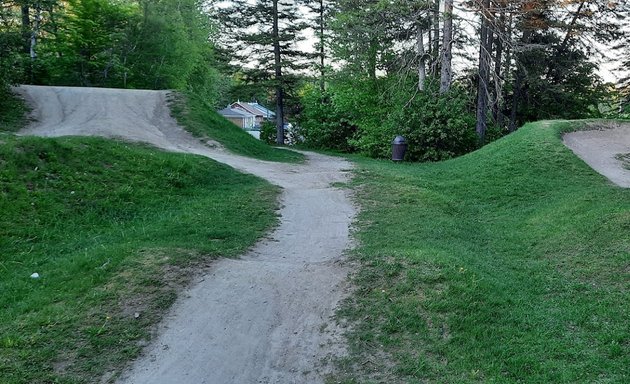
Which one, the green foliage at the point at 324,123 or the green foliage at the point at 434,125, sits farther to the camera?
the green foliage at the point at 324,123

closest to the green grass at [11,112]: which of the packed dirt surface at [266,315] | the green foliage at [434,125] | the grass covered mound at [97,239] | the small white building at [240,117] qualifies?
the grass covered mound at [97,239]

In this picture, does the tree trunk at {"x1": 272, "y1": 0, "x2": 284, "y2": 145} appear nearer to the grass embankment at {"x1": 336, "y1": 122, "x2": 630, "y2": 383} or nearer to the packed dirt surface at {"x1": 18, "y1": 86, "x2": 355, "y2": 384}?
the grass embankment at {"x1": 336, "y1": 122, "x2": 630, "y2": 383}

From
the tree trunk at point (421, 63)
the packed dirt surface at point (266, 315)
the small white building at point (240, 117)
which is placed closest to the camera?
the packed dirt surface at point (266, 315)

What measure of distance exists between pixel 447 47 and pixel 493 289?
14.4 m

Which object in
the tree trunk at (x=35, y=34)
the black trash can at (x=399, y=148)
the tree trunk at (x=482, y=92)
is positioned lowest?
the black trash can at (x=399, y=148)

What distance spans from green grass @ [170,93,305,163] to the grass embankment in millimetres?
6574

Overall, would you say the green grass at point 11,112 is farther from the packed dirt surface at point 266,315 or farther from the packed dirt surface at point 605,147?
the packed dirt surface at point 605,147

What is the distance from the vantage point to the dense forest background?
1736cm

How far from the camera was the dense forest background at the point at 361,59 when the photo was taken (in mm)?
17359

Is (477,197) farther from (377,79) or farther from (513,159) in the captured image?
(377,79)

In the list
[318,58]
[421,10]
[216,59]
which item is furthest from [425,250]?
[216,59]

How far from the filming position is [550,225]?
721 cm

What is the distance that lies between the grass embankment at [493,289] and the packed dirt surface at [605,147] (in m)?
1.86

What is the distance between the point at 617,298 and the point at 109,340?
4519mm
